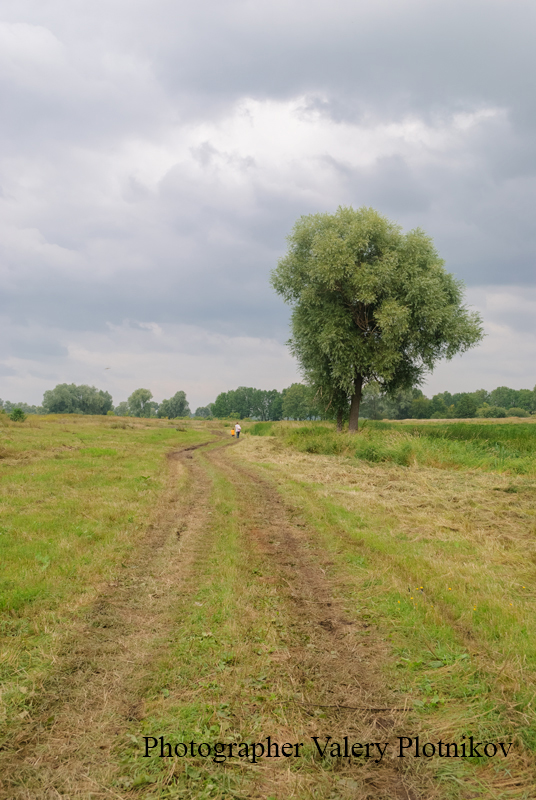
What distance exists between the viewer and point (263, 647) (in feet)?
15.5

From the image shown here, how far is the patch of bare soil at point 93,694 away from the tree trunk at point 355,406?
75.7ft

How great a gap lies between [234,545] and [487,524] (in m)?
6.21

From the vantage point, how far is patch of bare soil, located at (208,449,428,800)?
3000mm

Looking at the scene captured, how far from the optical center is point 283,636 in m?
4.96

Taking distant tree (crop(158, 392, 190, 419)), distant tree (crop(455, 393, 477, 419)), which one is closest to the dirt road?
distant tree (crop(455, 393, 477, 419))

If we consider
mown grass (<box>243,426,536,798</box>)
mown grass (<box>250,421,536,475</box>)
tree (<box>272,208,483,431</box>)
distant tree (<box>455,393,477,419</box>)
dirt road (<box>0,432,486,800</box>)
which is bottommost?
mown grass (<box>243,426,536,798</box>)

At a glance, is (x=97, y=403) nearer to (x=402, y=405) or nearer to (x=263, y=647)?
(x=402, y=405)

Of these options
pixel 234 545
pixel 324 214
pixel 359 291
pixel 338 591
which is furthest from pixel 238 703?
pixel 324 214

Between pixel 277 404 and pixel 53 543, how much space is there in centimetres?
15794

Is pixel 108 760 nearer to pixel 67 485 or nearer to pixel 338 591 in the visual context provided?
pixel 338 591

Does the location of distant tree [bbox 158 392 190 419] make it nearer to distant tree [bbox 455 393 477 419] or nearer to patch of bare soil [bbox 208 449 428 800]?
distant tree [bbox 455 393 477 419]

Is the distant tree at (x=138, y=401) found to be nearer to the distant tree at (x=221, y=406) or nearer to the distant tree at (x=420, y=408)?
the distant tree at (x=221, y=406)

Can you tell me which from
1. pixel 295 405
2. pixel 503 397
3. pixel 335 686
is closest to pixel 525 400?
pixel 503 397

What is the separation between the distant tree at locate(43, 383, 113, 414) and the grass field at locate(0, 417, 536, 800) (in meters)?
123
